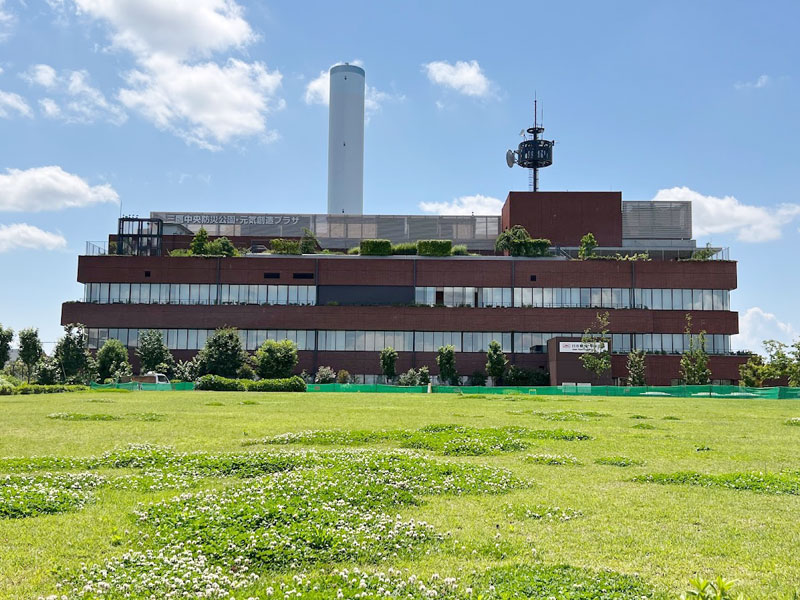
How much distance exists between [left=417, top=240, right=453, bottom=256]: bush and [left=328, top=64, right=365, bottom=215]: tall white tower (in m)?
66.2

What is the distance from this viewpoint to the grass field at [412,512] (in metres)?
9.37

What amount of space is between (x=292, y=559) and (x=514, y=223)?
9813 centimetres

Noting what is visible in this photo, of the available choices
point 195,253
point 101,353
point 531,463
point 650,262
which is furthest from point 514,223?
point 531,463

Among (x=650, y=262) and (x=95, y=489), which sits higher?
(x=650, y=262)

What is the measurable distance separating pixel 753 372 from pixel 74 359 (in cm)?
7718

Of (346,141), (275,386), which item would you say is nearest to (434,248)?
(275,386)

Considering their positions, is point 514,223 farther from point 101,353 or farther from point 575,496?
point 575,496

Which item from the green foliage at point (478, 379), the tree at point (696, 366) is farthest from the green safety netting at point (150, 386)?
the tree at point (696, 366)

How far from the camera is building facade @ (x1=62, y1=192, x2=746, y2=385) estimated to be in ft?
299

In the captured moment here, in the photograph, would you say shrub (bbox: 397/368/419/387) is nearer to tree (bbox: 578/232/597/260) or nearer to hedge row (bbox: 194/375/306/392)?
hedge row (bbox: 194/375/306/392)

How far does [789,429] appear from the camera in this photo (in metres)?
29.0

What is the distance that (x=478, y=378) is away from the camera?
88.9 m

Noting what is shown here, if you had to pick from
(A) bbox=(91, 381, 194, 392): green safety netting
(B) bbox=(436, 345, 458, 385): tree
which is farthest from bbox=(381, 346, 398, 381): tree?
(A) bbox=(91, 381, 194, 392): green safety netting

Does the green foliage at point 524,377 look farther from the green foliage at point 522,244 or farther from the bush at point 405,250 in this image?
the bush at point 405,250
